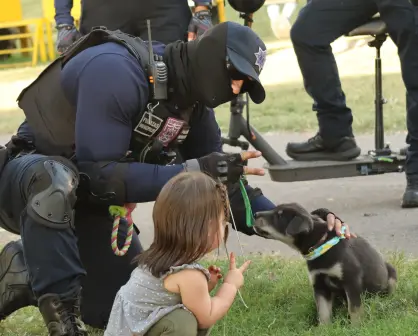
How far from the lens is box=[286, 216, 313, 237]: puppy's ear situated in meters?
3.64

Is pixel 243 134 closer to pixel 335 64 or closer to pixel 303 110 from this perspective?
pixel 335 64

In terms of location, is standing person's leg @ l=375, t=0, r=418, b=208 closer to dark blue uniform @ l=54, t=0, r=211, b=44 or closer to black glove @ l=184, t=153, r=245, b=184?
dark blue uniform @ l=54, t=0, r=211, b=44

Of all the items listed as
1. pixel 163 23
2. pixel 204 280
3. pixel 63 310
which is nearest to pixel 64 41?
pixel 163 23

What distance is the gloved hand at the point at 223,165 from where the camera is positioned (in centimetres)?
334

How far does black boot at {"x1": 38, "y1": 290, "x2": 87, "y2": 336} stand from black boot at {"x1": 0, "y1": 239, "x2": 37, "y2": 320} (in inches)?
11.8

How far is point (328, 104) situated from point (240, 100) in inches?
24.1

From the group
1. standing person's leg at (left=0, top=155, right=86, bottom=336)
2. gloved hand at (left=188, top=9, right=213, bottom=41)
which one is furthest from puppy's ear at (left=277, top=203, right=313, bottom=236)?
gloved hand at (left=188, top=9, right=213, bottom=41)

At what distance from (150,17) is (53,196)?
7.27 feet

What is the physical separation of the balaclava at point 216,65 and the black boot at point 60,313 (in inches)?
36.6

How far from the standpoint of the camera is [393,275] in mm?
3846

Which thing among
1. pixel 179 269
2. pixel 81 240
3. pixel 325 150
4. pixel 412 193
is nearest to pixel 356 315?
pixel 179 269

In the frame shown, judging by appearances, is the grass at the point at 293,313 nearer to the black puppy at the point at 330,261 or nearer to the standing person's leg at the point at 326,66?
the black puppy at the point at 330,261

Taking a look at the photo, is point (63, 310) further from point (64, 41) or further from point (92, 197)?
point (64, 41)

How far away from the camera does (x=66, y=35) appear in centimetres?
552
